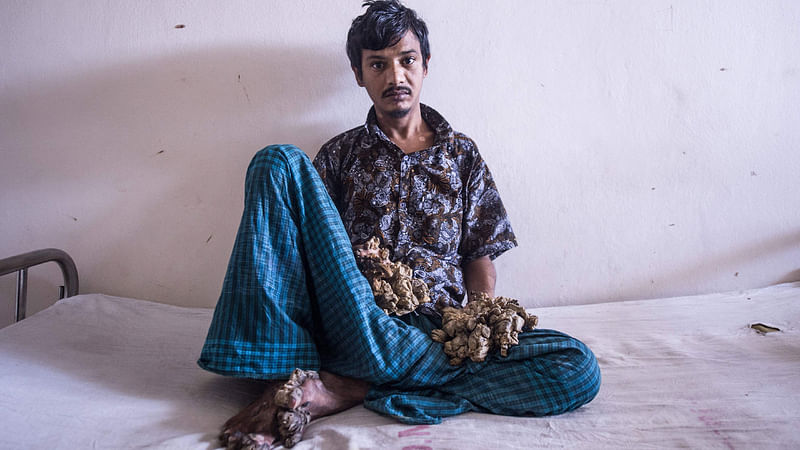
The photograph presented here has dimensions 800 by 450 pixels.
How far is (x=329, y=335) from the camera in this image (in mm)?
1077

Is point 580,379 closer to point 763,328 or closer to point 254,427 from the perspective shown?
point 254,427

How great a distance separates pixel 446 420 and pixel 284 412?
307mm

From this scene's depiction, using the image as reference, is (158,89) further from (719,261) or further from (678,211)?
(719,261)

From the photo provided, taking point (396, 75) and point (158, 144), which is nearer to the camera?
point (396, 75)

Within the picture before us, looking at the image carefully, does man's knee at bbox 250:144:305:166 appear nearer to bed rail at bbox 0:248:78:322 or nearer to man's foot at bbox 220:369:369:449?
man's foot at bbox 220:369:369:449

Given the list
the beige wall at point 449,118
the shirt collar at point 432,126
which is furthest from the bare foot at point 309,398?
the beige wall at point 449,118

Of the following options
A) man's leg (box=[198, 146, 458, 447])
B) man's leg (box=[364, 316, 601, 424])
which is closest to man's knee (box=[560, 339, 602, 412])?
man's leg (box=[364, 316, 601, 424])

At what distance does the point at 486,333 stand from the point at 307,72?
0.99m

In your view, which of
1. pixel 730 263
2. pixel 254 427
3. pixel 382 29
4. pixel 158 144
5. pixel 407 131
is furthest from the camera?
pixel 730 263

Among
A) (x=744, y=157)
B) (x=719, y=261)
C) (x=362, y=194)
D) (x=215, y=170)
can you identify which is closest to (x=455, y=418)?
(x=362, y=194)

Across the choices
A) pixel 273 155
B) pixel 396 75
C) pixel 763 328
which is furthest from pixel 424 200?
pixel 763 328

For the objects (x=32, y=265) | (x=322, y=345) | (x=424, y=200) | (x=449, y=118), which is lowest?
(x=322, y=345)

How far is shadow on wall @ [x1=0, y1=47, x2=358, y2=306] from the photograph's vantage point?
5.23 feet

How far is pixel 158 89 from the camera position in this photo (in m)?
1.60
